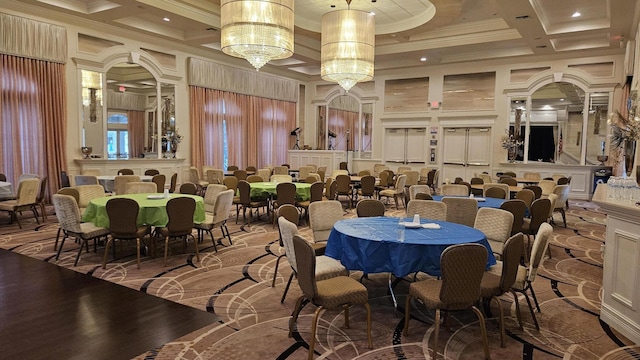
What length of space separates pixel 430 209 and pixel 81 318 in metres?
3.98

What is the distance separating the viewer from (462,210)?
18.8 ft

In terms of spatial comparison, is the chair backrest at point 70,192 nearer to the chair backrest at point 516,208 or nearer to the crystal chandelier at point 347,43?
the crystal chandelier at point 347,43

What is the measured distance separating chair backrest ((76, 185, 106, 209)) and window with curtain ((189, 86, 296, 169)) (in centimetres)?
575

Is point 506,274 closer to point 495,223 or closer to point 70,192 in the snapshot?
point 495,223

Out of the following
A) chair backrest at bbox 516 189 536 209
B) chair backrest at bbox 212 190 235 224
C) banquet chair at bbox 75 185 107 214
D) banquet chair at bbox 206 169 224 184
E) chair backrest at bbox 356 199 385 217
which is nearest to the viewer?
chair backrest at bbox 356 199 385 217

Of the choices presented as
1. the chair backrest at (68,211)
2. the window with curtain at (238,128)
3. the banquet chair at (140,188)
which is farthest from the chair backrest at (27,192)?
the window with curtain at (238,128)

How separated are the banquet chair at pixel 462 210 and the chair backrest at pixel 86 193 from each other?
546cm

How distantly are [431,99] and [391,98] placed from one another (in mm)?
1520

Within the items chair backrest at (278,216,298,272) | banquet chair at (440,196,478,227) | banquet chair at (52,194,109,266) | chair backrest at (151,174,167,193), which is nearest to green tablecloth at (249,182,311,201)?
chair backrest at (151,174,167,193)

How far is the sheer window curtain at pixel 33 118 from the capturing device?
872cm

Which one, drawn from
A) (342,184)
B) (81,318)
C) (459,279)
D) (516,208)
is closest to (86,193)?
(81,318)

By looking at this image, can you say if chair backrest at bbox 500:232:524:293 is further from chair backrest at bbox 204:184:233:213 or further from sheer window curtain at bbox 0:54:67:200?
sheer window curtain at bbox 0:54:67:200

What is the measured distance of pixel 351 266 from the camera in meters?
3.91

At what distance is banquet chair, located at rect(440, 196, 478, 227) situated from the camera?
570cm
